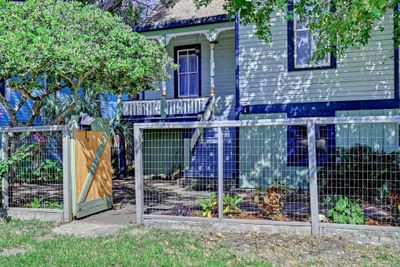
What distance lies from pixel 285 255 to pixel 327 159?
5114mm

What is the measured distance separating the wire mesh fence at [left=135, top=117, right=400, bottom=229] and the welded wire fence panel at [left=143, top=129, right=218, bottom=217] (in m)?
0.03

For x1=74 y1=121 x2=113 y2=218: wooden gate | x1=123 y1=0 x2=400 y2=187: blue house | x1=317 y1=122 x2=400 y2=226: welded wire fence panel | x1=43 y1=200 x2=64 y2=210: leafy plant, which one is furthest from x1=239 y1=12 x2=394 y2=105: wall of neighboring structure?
x1=43 y1=200 x2=64 y2=210: leafy plant

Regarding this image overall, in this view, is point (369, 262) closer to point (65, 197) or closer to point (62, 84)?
point (65, 197)

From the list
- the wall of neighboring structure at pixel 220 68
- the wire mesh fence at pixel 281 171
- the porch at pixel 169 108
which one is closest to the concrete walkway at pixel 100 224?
the wire mesh fence at pixel 281 171

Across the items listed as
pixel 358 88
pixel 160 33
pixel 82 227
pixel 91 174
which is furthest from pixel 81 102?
pixel 358 88

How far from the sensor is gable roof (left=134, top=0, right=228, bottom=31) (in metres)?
12.9

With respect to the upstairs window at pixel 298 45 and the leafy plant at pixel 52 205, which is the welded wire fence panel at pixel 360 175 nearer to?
the upstairs window at pixel 298 45

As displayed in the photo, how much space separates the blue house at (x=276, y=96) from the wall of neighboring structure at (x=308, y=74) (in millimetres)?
23

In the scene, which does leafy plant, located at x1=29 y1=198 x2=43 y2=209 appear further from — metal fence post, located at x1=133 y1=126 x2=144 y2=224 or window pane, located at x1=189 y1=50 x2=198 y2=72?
window pane, located at x1=189 y1=50 x2=198 y2=72

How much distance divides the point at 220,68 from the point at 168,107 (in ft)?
7.77

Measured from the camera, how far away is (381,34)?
32.8 ft

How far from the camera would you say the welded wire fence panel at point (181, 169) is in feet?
30.2

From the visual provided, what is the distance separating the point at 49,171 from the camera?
8.08 m

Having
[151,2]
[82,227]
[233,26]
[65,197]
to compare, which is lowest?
[82,227]
